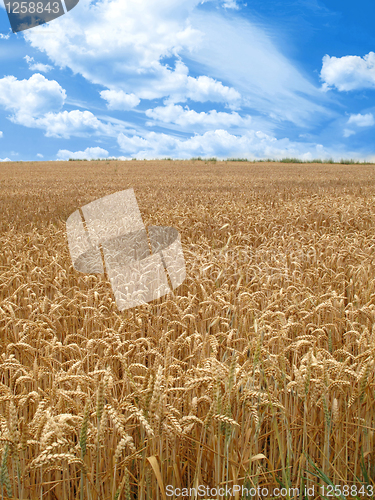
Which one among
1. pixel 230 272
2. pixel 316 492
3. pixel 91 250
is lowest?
pixel 316 492

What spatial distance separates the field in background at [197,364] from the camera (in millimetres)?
1413

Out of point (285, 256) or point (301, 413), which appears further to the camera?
point (285, 256)

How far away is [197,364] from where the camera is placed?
84.5 inches

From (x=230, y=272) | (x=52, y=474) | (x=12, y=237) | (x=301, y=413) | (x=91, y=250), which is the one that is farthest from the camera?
(x=12, y=237)

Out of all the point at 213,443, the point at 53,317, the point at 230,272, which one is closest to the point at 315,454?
the point at 213,443

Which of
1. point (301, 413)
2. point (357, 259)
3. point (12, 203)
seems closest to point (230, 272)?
point (357, 259)

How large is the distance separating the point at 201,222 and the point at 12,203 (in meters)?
5.26

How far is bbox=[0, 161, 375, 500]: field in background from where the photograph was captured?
1.41m

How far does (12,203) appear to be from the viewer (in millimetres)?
9461

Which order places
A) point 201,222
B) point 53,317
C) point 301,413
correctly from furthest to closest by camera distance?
point 201,222 → point 53,317 → point 301,413

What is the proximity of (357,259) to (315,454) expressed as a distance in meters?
3.13

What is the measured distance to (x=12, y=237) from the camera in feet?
18.8

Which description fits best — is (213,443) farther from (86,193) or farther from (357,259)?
(86,193)

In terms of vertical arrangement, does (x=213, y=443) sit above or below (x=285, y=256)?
below
